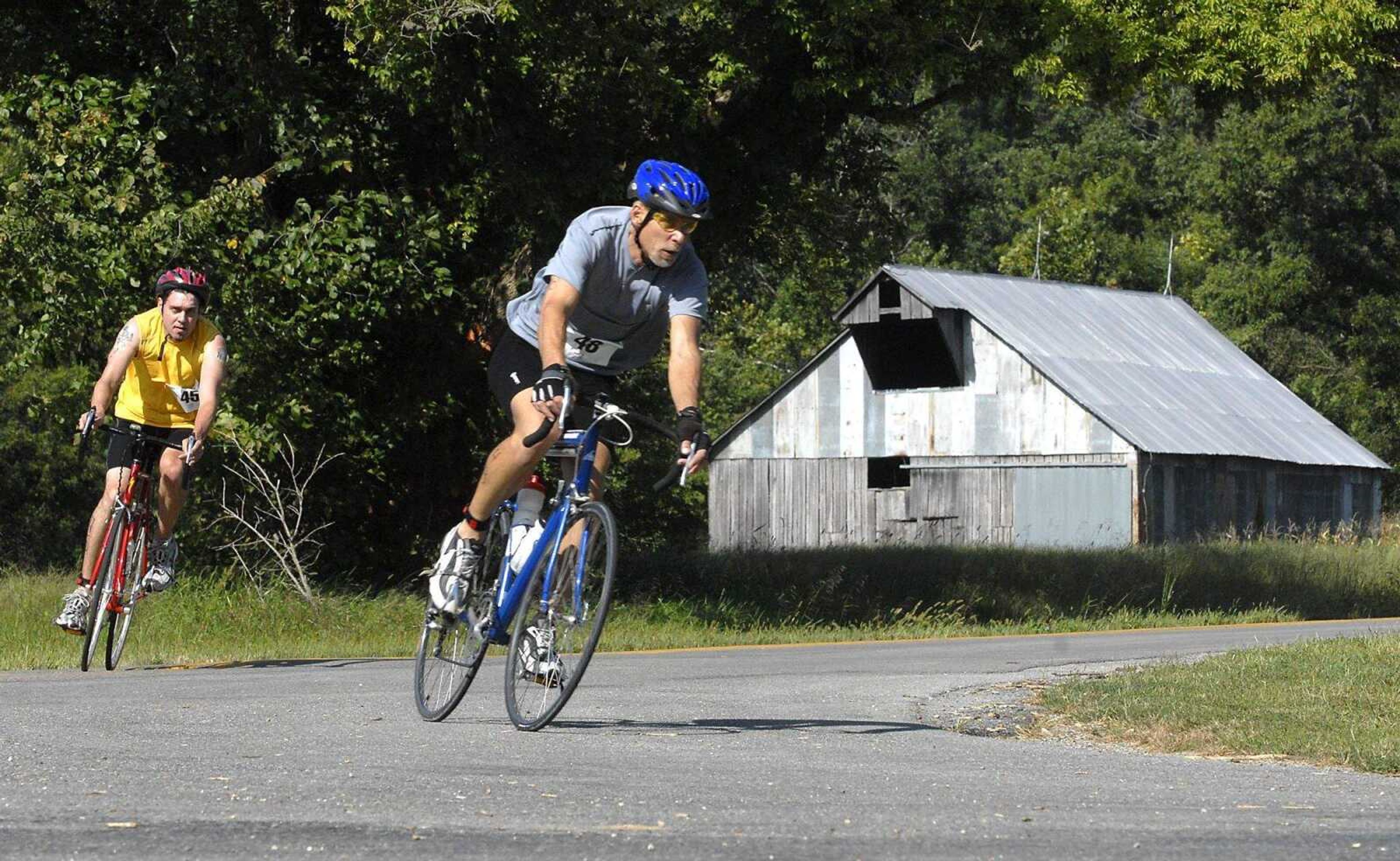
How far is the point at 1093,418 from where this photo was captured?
39094mm

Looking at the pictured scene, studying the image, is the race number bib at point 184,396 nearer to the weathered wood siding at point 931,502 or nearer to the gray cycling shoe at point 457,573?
the gray cycling shoe at point 457,573

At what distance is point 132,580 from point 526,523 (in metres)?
4.12

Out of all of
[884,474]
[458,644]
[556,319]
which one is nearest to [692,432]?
[556,319]

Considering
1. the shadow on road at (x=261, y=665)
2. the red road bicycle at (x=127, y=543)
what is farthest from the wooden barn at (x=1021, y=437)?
the red road bicycle at (x=127, y=543)

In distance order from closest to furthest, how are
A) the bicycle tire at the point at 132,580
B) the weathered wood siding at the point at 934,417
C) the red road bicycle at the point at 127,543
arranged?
the red road bicycle at the point at 127,543 < the bicycle tire at the point at 132,580 < the weathered wood siding at the point at 934,417

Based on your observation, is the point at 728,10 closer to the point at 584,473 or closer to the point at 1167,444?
the point at 584,473

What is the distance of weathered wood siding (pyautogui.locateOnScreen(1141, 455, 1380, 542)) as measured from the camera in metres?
39.0

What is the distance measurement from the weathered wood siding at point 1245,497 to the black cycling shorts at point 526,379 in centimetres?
2918

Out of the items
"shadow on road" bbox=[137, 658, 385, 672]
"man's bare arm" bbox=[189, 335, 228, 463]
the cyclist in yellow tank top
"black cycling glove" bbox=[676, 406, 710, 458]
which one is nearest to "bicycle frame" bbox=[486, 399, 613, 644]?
"black cycling glove" bbox=[676, 406, 710, 458]

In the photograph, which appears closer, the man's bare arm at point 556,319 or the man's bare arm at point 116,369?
the man's bare arm at point 556,319

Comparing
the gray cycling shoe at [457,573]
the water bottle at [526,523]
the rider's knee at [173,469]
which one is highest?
the rider's knee at [173,469]

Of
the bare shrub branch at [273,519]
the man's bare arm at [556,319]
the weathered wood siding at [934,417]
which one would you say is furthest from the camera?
the weathered wood siding at [934,417]

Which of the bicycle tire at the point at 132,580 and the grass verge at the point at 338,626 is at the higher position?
the bicycle tire at the point at 132,580

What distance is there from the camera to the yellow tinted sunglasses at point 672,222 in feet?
26.1
